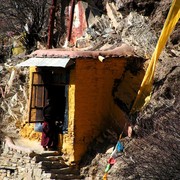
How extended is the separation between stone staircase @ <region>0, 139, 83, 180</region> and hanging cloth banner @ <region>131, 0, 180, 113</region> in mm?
1998

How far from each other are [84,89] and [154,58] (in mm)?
1732

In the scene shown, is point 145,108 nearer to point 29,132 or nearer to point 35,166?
point 35,166

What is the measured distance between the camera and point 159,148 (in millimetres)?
8758

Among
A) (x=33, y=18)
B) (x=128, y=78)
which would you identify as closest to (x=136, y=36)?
(x=128, y=78)

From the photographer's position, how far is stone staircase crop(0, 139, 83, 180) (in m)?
11.7

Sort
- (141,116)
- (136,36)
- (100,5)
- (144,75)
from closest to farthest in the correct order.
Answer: (141,116)
(144,75)
(136,36)
(100,5)

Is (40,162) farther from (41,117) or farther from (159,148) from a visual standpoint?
(159,148)

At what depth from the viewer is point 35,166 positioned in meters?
11.8

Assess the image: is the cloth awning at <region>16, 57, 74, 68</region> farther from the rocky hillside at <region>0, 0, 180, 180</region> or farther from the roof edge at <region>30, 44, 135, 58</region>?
the rocky hillside at <region>0, 0, 180, 180</region>

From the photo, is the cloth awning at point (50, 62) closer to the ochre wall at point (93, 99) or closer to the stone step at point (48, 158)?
the ochre wall at point (93, 99)

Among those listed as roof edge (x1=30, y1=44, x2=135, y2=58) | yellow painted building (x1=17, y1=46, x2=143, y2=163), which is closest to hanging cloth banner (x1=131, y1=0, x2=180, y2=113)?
yellow painted building (x1=17, y1=46, x2=143, y2=163)

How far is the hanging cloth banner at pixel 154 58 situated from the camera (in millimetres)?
Result: 11422

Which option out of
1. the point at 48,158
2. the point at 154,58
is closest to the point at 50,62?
the point at 48,158

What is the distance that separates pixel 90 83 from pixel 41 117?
1.49 metres
